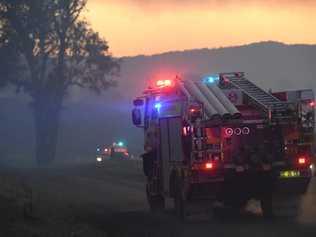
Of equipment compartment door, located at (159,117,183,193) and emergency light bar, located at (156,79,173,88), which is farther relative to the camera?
emergency light bar, located at (156,79,173,88)

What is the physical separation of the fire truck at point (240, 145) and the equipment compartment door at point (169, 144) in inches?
0.9

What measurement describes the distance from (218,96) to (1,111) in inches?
3863

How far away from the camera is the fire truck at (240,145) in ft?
56.6

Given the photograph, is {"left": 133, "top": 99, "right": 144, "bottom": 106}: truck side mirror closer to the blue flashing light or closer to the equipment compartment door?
the blue flashing light

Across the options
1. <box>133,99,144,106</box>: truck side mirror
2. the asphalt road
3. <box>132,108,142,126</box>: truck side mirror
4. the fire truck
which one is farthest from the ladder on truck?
<box>132,108,142,126</box>: truck side mirror

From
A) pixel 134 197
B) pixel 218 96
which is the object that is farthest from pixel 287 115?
pixel 134 197

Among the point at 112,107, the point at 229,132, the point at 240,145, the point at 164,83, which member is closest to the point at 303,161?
the point at 240,145

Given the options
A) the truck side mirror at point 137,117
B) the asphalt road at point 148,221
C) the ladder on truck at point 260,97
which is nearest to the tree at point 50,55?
the asphalt road at point 148,221

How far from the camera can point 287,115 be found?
17.7 metres

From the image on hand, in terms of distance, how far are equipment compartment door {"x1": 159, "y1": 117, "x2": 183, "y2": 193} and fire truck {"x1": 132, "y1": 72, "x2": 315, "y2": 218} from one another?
0.02 m

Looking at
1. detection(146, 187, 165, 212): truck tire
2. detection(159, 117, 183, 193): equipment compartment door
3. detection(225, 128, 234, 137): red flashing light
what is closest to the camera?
detection(225, 128, 234, 137): red flashing light

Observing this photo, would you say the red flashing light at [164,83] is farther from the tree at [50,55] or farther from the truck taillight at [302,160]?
the tree at [50,55]

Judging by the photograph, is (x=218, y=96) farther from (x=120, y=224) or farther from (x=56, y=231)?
(x=56, y=231)

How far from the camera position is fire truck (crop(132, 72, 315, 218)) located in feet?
56.6
